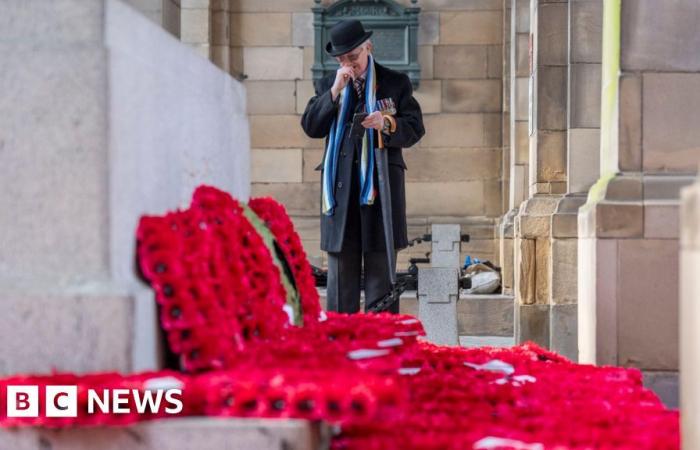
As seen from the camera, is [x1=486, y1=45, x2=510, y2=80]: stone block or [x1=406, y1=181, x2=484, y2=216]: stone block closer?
[x1=406, y1=181, x2=484, y2=216]: stone block

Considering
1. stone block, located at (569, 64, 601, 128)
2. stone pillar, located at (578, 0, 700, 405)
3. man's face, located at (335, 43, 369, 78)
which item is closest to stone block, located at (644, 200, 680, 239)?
stone pillar, located at (578, 0, 700, 405)

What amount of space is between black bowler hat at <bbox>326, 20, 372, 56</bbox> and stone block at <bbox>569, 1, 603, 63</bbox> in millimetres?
3790

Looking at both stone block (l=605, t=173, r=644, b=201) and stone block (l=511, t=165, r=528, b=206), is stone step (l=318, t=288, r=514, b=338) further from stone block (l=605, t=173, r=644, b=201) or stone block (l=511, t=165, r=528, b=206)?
stone block (l=605, t=173, r=644, b=201)

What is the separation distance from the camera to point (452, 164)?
1334 cm

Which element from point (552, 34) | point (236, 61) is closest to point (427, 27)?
point (236, 61)

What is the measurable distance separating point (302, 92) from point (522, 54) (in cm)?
265

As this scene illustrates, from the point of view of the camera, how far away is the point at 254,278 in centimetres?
409

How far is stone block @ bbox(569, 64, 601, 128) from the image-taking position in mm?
9641

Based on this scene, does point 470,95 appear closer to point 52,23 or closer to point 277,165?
point 277,165

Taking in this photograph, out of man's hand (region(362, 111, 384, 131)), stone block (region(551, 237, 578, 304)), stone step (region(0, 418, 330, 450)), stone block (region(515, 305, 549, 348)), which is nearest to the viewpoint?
stone step (region(0, 418, 330, 450))

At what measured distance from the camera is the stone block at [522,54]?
12273 mm

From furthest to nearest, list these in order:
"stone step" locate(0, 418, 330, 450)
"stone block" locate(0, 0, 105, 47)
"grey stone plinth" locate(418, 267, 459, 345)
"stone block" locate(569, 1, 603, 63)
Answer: "stone block" locate(569, 1, 603, 63), "grey stone plinth" locate(418, 267, 459, 345), "stone block" locate(0, 0, 105, 47), "stone step" locate(0, 418, 330, 450)

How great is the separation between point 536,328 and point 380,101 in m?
4.25

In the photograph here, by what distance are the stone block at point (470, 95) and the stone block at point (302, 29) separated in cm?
166
